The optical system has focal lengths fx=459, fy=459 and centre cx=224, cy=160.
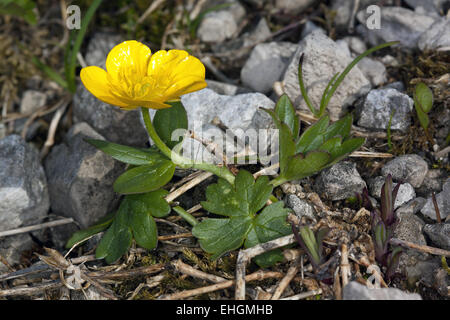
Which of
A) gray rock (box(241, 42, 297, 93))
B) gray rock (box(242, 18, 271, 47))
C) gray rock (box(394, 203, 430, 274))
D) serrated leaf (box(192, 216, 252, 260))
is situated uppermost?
gray rock (box(242, 18, 271, 47))

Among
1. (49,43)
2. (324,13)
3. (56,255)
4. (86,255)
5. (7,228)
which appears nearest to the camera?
(56,255)

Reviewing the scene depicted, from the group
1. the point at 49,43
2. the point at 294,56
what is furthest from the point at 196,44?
the point at 49,43

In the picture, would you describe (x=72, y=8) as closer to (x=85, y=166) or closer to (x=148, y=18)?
(x=148, y=18)

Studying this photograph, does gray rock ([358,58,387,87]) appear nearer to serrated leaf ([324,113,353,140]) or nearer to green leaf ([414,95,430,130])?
green leaf ([414,95,430,130])

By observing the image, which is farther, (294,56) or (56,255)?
(294,56)

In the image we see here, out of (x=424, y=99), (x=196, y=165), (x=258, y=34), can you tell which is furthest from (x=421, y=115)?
(x=258, y=34)

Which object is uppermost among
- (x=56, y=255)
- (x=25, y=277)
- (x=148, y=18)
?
(x=148, y=18)

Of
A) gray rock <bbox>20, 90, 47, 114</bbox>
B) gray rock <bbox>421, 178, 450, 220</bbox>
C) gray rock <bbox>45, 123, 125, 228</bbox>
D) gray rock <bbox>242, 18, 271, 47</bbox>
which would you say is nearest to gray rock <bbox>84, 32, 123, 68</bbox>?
gray rock <bbox>20, 90, 47, 114</bbox>
